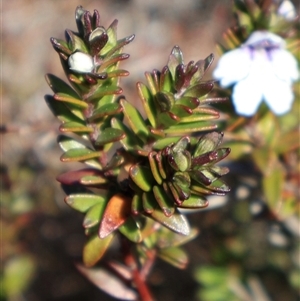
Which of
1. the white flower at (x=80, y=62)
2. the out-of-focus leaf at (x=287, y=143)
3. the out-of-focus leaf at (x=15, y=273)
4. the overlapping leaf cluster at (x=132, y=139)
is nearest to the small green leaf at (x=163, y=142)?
the overlapping leaf cluster at (x=132, y=139)

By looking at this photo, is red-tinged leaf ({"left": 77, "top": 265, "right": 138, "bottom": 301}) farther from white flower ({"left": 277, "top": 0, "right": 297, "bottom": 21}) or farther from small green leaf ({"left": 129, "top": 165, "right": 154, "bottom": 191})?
white flower ({"left": 277, "top": 0, "right": 297, "bottom": 21})

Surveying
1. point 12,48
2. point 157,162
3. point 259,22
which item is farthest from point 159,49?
point 157,162

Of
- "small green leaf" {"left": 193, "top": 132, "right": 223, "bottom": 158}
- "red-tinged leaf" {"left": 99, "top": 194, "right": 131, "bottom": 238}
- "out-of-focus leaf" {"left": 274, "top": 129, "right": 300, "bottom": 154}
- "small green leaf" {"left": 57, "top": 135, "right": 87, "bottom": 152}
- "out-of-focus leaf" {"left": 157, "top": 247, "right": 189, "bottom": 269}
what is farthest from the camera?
"out-of-focus leaf" {"left": 274, "top": 129, "right": 300, "bottom": 154}

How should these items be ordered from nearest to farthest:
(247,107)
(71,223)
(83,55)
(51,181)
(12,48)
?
(83,55)
(247,107)
(51,181)
(71,223)
(12,48)

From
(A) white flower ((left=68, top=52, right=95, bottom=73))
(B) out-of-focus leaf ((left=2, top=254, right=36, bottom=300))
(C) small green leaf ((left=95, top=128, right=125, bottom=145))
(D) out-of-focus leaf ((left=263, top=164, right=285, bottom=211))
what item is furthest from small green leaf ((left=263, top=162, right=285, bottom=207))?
(B) out-of-focus leaf ((left=2, top=254, right=36, bottom=300))

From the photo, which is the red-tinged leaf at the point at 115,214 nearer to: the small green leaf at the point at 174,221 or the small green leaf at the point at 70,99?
the small green leaf at the point at 174,221

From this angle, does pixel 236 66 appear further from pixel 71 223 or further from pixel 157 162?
pixel 71 223

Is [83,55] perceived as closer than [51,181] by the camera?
Yes
